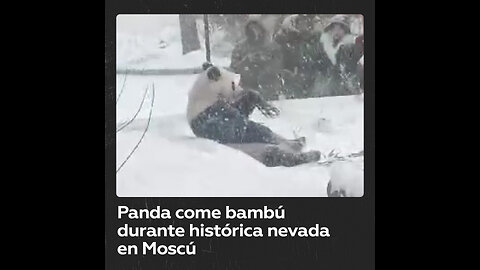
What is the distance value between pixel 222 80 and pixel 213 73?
0.17 feet

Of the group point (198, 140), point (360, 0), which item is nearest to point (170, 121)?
point (198, 140)

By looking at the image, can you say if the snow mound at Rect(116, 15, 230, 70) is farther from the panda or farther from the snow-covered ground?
the panda

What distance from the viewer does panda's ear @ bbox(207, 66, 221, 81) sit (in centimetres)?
322

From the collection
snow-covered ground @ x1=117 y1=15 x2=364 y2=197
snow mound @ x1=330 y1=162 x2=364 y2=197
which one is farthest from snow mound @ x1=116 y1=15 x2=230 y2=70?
snow mound @ x1=330 y1=162 x2=364 y2=197

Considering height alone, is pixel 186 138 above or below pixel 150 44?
below

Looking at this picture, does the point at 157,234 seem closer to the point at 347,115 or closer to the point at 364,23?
the point at 347,115

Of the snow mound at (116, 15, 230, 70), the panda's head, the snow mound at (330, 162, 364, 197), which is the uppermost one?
the snow mound at (116, 15, 230, 70)

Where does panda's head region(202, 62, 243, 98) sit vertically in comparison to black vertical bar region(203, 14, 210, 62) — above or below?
below

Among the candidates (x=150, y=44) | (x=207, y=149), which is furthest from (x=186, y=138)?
(x=150, y=44)

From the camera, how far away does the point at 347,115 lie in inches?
127

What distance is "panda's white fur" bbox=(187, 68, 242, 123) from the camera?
10.6 ft

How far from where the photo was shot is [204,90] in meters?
3.22

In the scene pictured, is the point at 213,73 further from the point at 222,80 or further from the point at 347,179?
the point at 347,179

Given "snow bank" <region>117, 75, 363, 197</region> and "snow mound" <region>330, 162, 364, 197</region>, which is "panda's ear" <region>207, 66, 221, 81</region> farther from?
"snow mound" <region>330, 162, 364, 197</region>
